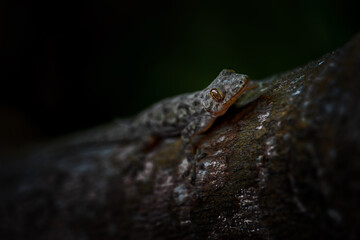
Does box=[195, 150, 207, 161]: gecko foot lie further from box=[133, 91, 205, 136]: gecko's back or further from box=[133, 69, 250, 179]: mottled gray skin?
box=[133, 91, 205, 136]: gecko's back

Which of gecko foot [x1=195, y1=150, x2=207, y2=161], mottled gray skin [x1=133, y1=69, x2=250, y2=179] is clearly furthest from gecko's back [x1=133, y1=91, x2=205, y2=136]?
gecko foot [x1=195, y1=150, x2=207, y2=161]

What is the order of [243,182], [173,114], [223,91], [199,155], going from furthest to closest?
[173,114], [199,155], [223,91], [243,182]

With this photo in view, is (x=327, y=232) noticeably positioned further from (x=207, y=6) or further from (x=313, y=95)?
(x=207, y=6)

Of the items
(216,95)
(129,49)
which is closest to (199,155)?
(216,95)

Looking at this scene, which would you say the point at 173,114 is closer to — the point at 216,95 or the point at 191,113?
the point at 191,113

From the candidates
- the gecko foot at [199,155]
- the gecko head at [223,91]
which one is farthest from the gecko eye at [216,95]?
the gecko foot at [199,155]

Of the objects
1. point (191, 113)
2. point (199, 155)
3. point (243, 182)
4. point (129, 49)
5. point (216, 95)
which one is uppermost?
point (129, 49)
